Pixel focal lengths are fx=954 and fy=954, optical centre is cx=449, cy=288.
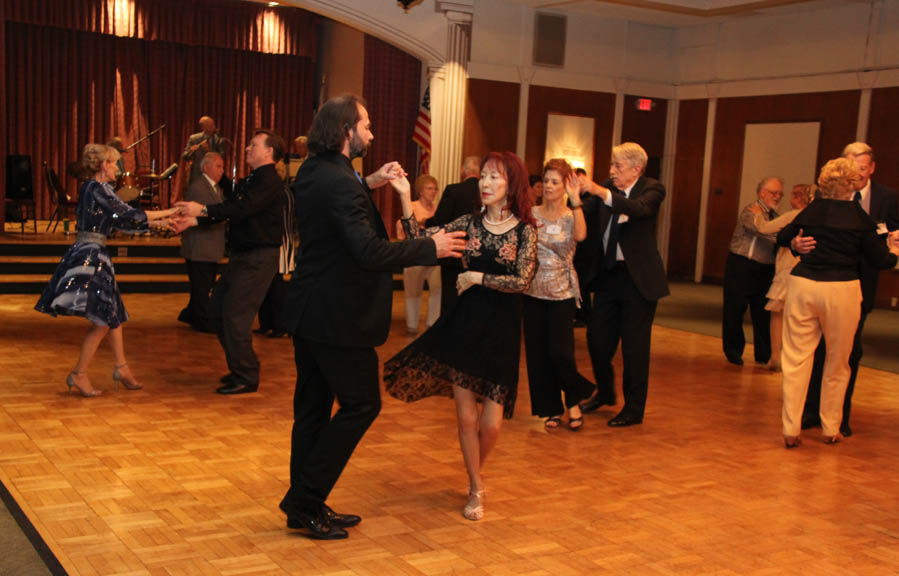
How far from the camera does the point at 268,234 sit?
19.0ft

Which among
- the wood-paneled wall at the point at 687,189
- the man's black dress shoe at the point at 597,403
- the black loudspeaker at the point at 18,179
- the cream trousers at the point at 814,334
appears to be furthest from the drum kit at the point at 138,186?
the cream trousers at the point at 814,334

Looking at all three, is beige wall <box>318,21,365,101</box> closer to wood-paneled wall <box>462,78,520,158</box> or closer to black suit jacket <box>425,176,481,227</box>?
wood-paneled wall <box>462,78,520,158</box>

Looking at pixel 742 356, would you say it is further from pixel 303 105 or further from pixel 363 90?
pixel 303 105

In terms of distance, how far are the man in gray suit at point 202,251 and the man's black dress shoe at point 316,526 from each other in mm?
4608

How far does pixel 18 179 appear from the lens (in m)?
12.7

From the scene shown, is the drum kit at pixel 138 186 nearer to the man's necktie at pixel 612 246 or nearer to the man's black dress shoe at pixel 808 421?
the man's necktie at pixel 612 246

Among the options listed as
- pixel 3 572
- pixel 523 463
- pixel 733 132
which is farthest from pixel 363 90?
pixel 3 572

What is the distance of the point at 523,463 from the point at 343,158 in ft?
6.55

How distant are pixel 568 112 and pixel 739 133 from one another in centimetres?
254

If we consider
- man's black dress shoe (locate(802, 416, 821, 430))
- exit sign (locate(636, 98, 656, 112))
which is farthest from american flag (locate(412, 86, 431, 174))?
man's black dress shoe (locate(802, 416, 821, 430))

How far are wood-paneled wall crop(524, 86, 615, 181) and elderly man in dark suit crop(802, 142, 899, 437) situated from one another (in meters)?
8.19

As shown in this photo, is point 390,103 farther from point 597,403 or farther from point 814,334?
point 814,334

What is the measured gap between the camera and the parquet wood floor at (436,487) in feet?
11.2

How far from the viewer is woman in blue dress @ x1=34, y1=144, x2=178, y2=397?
5.25 meters
